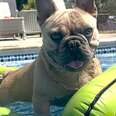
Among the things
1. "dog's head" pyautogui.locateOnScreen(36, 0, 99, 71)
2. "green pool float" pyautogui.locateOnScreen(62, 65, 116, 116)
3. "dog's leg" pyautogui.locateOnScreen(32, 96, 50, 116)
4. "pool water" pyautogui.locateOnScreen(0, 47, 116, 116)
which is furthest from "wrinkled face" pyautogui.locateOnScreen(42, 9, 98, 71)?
"pool water" pyautogui.locateOnScreen(0, 47, 116, 116)

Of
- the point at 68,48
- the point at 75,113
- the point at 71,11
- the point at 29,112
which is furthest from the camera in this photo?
the point at 29,112

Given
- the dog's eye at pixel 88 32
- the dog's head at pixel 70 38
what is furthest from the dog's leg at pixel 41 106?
the dog's eye at pixel 88 32

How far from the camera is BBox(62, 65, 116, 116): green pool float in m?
3.55

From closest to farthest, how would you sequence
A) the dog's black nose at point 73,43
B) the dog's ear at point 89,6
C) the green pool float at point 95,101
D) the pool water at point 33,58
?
the green pool float at point 95,101 → the dog's black nose at point 73,43 → the dog's ear at point 89,6 → the pool water at point 33,58

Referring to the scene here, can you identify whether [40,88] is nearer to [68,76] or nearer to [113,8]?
[68,76]

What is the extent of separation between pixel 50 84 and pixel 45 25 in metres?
0.61

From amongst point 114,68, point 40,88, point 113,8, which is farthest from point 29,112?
point 113,8

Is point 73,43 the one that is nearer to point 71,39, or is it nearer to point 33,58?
point 71,39

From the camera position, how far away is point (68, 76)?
4348mm

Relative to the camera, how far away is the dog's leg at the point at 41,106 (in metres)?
4.34

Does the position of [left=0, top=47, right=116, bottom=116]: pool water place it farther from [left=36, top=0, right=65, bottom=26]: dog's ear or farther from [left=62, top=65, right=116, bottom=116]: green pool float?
[left=62, top=65, right=116, bottom=116]: green pool float

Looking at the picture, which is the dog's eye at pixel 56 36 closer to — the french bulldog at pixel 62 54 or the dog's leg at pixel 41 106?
the french bulldog at pixel 62 54

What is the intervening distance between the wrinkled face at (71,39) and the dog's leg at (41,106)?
457mm

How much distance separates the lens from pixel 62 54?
3.93 metres
